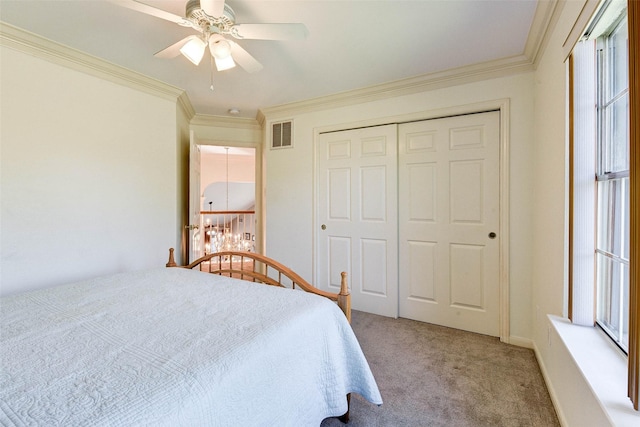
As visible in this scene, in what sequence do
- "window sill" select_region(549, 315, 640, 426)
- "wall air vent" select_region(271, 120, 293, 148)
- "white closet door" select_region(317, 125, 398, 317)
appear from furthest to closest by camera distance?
1. "wall air vent" select_region(271, 120, 293, 148)
2. "white closet door" select_region(317, 125, 398, 317)
3. "window sill" select_region(549, 315, 640, 426)

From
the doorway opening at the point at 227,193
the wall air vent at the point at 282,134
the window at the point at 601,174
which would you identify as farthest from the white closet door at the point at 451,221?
the doorway opening at the point at 227,193

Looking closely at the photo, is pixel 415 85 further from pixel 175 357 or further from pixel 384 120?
pixel 175 357

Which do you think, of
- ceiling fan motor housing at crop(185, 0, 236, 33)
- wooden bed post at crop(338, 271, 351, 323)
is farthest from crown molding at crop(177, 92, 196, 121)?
wooden bed post at crop(338, 271, 351, 323)

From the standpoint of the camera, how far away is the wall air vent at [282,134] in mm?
3391

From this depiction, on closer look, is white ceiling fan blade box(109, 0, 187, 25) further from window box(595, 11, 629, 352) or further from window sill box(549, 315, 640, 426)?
window sill box(549, 315, 640, 426)

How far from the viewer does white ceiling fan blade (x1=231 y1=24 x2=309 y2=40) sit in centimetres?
148

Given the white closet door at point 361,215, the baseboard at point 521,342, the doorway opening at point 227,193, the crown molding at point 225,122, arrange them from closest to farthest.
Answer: the baseboard at point 521,342, the white closet door at point 361,215, the crown molding at point 225,122, the doorway opening at point 227,193

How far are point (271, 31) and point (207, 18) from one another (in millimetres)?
380

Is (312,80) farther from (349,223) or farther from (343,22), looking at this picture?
(349,223)

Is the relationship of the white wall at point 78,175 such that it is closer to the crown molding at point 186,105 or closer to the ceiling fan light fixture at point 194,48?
the crown molding at point 186,105

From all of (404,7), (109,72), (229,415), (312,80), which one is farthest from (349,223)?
(109,72)

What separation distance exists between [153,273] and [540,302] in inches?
109

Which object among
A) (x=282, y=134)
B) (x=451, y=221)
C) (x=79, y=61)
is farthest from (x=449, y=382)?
(x=79, y=61)

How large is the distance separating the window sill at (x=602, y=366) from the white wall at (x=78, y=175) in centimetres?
321
